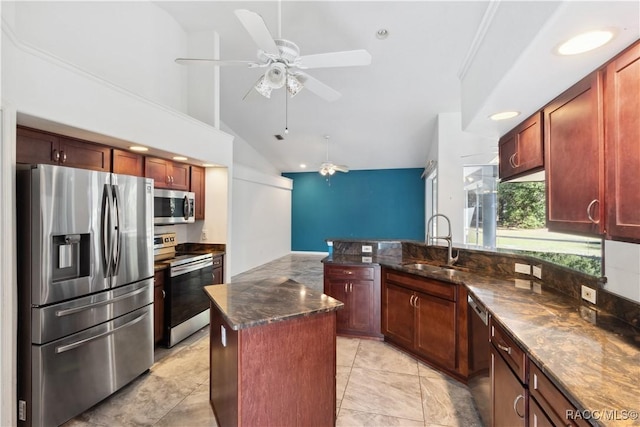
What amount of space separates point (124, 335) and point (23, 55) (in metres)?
2.06

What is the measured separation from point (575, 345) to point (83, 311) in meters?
2.91

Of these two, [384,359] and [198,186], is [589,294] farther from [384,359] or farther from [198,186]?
[198,186]

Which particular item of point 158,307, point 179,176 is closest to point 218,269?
point 158,307

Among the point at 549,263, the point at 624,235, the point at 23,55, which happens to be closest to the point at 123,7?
the point at 23,55

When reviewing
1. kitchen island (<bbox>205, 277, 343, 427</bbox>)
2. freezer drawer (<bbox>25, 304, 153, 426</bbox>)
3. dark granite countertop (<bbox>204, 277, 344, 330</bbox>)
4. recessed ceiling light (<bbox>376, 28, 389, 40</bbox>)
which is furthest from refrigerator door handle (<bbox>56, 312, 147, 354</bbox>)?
recessed ceiling light (<bbox>376, 28, 389, 40</bbox>)

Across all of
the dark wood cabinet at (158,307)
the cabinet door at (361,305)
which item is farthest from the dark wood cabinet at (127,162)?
the cabinet door at (361,305)

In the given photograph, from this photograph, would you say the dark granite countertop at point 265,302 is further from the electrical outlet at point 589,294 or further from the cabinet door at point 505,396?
the electrical outlet at point 589,294

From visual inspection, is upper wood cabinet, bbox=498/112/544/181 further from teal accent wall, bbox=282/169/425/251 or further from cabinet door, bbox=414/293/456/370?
teal accent wall, bbox=282/169/425/251

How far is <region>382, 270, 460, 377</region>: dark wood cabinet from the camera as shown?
2482mm

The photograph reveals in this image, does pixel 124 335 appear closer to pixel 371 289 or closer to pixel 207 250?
pixel 207 250

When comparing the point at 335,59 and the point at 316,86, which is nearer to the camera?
the point at 335,59

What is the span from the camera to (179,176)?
3.53 meters

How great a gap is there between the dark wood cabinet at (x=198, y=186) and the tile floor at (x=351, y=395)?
1662 mm

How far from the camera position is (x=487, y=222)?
4.77m
